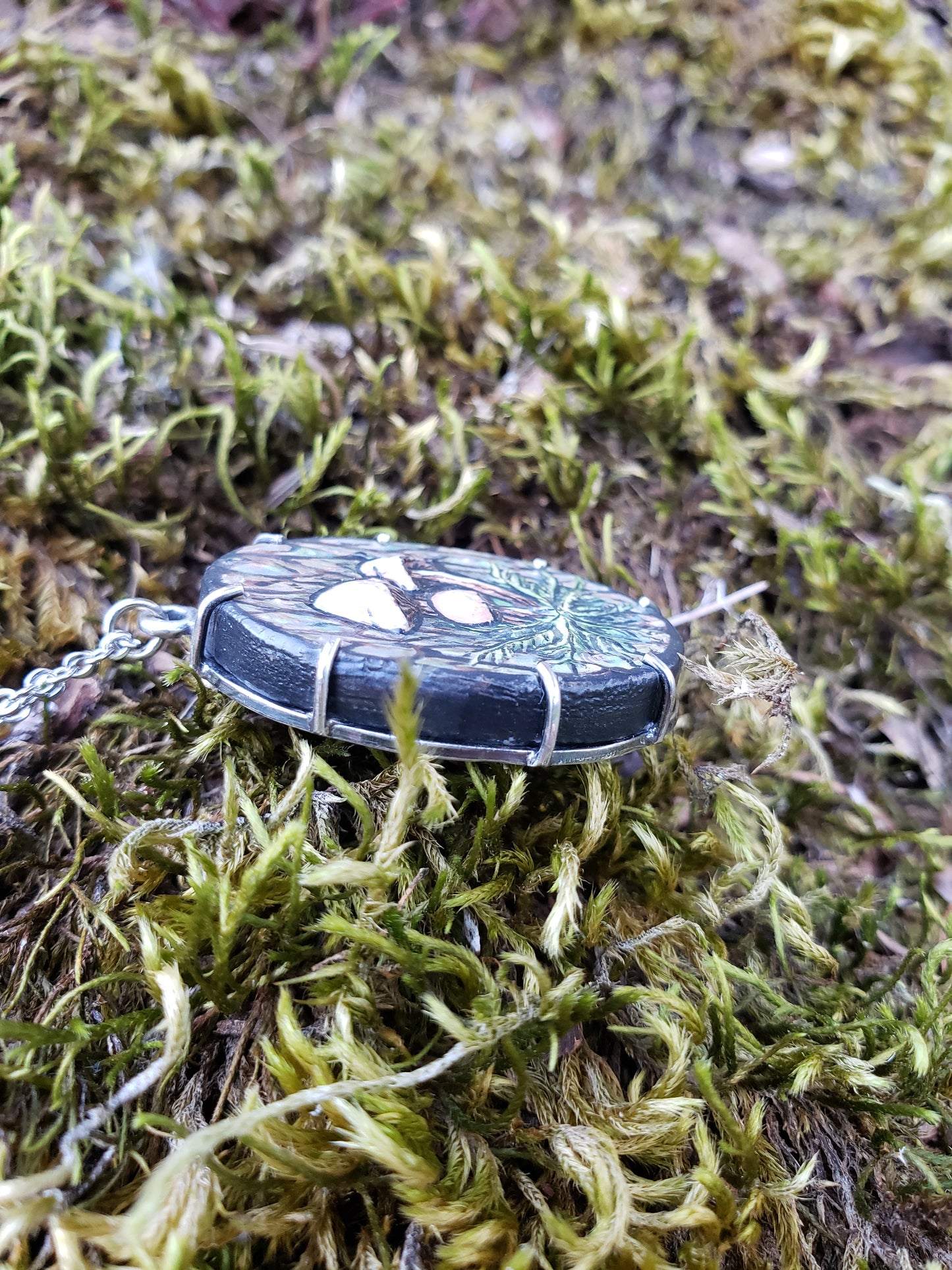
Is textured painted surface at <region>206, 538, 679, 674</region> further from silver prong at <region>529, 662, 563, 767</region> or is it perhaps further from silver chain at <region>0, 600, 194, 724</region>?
silver chain at <region>0, 600, 194, 724</region>

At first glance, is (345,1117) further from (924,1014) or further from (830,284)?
(830,284)

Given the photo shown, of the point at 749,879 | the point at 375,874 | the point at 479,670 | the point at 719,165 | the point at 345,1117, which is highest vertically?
the point at 719,165

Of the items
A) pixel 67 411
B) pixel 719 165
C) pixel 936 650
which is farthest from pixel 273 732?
pixel 719 165

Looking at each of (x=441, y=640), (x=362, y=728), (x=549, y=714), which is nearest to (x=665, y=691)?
(x=549, y=714)

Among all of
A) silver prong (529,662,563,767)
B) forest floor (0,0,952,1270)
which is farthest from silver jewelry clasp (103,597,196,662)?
silver prong (529,662,563,767)

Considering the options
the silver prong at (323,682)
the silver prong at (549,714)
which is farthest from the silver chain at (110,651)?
the silver prong at (549,714)

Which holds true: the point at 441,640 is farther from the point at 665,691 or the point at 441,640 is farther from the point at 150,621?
the point at 150,621
